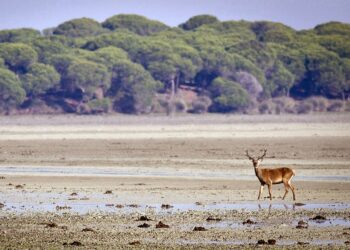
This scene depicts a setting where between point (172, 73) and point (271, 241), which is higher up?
point (172, 73)

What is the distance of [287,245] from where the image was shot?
16.4 m

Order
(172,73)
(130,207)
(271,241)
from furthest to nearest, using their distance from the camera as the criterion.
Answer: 1. (172,73)
2. (130,207)
3. (271,241)

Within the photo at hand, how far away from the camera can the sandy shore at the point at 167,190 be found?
57.2ft

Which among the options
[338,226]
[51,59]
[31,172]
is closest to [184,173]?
[31,172]

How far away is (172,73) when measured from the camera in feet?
285

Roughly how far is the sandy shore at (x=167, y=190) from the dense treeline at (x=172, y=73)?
27628 millimetres

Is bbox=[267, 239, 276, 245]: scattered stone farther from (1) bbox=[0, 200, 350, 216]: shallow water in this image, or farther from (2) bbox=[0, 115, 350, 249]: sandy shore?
(1) bbox=[0, 200, 350, 216]: shallow water

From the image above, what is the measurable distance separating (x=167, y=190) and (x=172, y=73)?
61778 mm

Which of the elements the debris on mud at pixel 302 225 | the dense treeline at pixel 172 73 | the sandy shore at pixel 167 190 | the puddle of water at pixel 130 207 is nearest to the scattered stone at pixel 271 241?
the sandy shore at pixel 167 190

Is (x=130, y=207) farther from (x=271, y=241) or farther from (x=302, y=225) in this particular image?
(x=271, y=241)

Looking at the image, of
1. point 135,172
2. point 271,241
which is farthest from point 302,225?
point 135,172

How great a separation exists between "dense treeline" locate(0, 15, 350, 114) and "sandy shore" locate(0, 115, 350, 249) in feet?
90.6

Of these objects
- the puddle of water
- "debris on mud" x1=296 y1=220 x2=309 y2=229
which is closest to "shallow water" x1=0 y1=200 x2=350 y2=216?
the puddle of water

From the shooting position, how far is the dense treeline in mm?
81438
